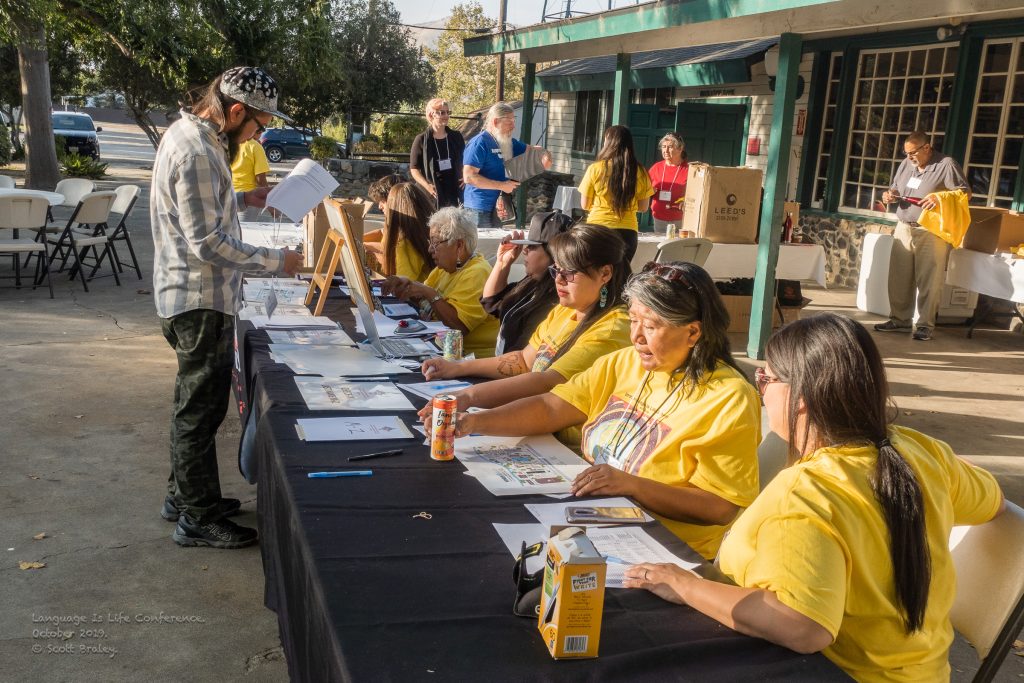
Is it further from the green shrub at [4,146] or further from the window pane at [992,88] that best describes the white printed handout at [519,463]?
the green shrub at [4,146]

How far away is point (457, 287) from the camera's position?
4500 millimetres

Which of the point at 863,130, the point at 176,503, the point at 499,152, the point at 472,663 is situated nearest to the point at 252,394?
the point at 176,503

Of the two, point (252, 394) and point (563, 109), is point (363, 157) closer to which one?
point (563, 109)

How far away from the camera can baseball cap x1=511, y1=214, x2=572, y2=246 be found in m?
3.88

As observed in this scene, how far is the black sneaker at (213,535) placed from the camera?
3.56m

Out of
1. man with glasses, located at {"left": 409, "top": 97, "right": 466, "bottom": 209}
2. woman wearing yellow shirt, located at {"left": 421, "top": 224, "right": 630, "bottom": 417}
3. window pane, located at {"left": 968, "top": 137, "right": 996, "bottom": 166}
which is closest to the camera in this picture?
woman wearing yellow shirt, located at {"left": 421, "top": 224, "right": 630, "bottom": 417}

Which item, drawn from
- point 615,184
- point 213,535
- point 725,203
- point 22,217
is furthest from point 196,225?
point 22,217

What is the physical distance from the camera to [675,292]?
2400mm

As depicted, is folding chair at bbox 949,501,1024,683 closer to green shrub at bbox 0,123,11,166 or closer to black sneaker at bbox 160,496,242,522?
black sneaker at bbox 160,496,242,522

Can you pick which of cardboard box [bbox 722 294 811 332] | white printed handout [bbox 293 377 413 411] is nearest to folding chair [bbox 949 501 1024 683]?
white printed handout [bbox 293 377 413 411]

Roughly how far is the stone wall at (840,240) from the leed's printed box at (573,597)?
369 inches

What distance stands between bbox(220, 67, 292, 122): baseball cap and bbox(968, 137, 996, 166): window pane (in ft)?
26.1

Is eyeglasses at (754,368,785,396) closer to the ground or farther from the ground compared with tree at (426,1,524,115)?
closer to the ground

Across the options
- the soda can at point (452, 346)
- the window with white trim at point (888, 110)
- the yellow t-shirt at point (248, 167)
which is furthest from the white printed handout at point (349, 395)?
the window with white trim at point (888, 110)
